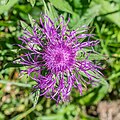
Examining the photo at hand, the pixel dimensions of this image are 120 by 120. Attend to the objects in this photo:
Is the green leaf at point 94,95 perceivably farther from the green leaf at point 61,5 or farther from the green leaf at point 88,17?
the green leaf at point 61,5

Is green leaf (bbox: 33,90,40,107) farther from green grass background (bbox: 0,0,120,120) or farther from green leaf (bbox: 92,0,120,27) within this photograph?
green leaf (bbox: 92,0,120,27)

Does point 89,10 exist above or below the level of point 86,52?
above

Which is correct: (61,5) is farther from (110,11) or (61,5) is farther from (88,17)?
(110,11)

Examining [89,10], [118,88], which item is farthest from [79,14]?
[118,88]

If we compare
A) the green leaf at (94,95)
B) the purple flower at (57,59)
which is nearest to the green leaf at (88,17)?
the purple flower at (57,59)

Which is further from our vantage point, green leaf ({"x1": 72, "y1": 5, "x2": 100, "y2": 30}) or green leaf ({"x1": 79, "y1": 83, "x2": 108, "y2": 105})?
green leaf ({"x1": 79, "y1": 83, "x2": 108, "y2": 105})

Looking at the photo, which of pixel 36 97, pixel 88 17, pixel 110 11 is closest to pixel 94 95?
pixel 110 11

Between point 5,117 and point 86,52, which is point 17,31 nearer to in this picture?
point 5,117

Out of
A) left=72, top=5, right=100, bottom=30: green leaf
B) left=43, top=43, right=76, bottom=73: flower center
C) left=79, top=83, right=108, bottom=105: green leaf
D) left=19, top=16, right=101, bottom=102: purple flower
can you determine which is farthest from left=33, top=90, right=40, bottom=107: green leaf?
left=79, top=83, right=108, bottom=105: green leaf
